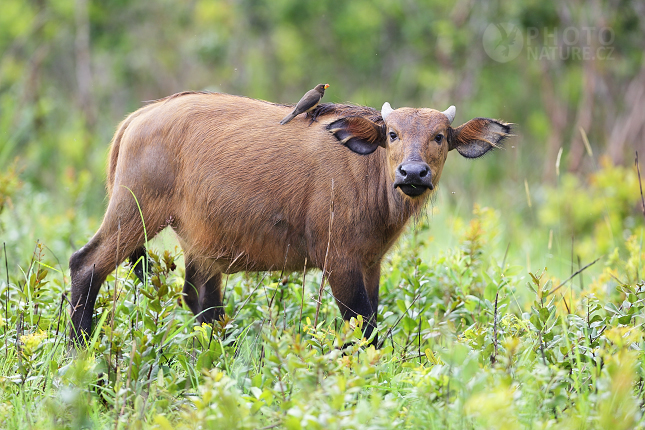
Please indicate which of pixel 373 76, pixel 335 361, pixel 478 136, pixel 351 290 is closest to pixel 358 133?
pixel 478 136

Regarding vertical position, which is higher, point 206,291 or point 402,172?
point 402,172

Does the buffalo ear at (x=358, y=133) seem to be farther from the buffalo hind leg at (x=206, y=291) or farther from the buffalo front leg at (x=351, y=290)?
the buffalo hind leg at (x=206, y=291)

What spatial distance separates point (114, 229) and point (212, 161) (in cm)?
78

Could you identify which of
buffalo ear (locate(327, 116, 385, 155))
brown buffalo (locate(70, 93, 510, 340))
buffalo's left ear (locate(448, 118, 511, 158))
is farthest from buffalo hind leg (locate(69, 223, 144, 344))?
buffalo's left ear (locate(448, 118, 511, 158))

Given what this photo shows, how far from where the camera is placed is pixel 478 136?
445 centimetres

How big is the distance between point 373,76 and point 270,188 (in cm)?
1086

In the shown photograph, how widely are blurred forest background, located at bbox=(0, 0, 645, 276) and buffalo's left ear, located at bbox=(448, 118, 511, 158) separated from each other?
3195 mm

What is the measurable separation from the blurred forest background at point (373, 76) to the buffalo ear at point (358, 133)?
3.53 meters

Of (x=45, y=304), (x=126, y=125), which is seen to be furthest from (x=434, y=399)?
(x=126, y=125)

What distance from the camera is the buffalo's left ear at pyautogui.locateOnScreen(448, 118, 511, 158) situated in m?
4.40

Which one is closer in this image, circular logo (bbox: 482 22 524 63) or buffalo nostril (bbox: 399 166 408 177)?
buffalo nostril (bbox: 399 166 408 177)

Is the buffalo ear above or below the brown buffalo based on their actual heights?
above

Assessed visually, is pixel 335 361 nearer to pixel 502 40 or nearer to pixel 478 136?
pixel 478 136

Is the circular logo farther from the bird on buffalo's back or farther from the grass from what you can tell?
the bird on buffalo's back
